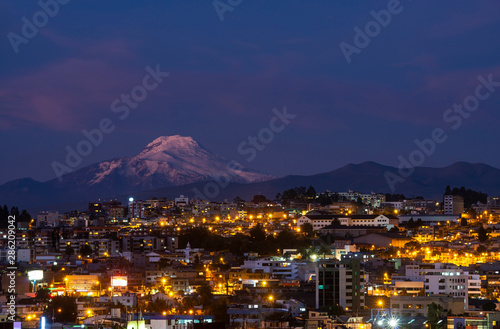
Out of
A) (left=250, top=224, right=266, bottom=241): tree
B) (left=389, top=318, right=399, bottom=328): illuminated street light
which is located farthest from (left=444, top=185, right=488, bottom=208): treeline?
(left=389, top=318, right=399, bottom=328): illuminated street light

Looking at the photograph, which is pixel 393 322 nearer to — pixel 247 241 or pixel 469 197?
pixel 247 241

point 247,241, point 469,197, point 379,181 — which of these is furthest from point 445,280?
point 379,181

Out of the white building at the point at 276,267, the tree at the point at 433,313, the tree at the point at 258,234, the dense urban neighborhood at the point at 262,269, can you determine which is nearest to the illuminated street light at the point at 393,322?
the dense urban neighborhood at the point at 262,269

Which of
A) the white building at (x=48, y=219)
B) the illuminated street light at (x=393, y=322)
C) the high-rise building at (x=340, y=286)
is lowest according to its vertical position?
the illuminated street light at (x=393, y=322)

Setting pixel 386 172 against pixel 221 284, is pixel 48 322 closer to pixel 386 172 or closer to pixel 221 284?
pixel 221 284

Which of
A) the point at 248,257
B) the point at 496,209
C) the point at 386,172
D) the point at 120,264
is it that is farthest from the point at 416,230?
the point at 386,172

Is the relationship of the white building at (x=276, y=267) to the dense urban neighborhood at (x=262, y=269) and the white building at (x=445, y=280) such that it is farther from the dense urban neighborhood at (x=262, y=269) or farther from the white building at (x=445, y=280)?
the white building at (x=445, y=280)

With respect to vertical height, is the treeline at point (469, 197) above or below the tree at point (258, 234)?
above
